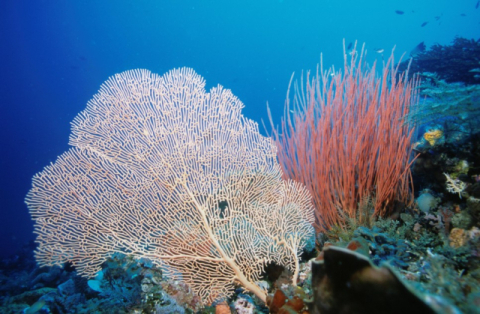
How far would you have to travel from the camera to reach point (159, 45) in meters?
97.1

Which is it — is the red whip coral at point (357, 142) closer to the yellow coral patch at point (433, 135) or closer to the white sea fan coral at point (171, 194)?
the yellow coral patch at point (433, 135)

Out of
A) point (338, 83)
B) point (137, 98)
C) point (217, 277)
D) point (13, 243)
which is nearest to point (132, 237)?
point (217, 277)

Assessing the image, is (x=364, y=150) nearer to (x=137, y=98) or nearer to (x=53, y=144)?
(x=137, y=98)

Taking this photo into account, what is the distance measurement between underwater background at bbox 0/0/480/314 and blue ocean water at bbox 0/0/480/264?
298 millimetres

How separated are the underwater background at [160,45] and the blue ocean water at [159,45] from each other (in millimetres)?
298

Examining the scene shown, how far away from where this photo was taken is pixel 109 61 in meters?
84.2

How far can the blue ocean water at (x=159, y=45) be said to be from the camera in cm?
5369

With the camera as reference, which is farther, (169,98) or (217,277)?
(169,98)

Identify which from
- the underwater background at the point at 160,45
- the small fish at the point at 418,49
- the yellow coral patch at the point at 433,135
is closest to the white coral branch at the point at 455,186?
the yellow coral patch at the point at 433,135

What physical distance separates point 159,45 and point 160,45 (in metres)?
0.50

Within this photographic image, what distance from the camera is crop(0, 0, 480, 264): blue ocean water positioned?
53.7 m

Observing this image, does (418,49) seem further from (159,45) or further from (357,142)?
(159,45)

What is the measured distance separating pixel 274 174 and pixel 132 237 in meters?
2.14

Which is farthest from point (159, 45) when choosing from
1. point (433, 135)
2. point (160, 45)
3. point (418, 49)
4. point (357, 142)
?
point (433, 135)
